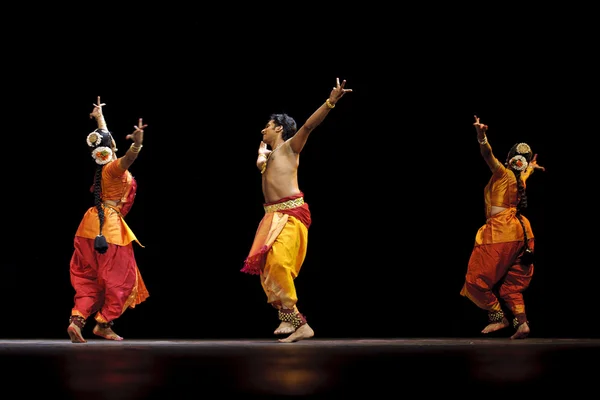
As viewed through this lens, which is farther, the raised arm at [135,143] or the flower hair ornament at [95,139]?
the flower hair ornament at [95,139]

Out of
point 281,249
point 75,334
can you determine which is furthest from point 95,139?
point 281,249

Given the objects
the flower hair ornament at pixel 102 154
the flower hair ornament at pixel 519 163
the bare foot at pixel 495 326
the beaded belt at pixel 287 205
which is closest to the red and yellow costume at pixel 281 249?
the beaded belt at pixel 287 205

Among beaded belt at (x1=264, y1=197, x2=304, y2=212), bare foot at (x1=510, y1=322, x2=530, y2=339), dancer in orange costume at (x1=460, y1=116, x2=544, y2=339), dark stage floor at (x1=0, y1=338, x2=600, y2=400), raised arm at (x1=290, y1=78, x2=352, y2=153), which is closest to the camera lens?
dark stage floor at (x1=0, y1=338, x2=600, y2=400)

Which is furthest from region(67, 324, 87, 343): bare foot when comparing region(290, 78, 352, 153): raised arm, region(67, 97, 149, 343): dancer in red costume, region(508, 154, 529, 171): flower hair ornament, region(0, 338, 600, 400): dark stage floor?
region(508, 154, 529, 171): flower hair ornament

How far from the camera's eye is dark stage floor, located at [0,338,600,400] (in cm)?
294

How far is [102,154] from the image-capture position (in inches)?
203

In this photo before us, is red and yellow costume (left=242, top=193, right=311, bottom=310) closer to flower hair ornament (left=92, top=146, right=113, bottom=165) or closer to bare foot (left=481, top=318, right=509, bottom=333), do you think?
flower hair ornament (left=92, top=146, right=113, bottom=165)

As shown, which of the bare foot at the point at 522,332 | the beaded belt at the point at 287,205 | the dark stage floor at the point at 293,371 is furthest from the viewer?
the bare foot at the point at 522,332

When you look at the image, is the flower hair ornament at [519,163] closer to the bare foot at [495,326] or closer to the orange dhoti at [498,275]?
the orange dhoti at [498,275]

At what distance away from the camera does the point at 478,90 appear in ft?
21.1

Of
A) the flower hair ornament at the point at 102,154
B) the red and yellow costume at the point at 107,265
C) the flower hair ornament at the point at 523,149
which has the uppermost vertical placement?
the flower hair ornament at the point at 102,154

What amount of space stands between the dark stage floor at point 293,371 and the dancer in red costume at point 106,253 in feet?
2.44

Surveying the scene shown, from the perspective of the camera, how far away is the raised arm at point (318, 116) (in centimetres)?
477

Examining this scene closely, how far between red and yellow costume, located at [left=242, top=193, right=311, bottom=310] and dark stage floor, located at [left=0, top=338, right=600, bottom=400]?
56cm
